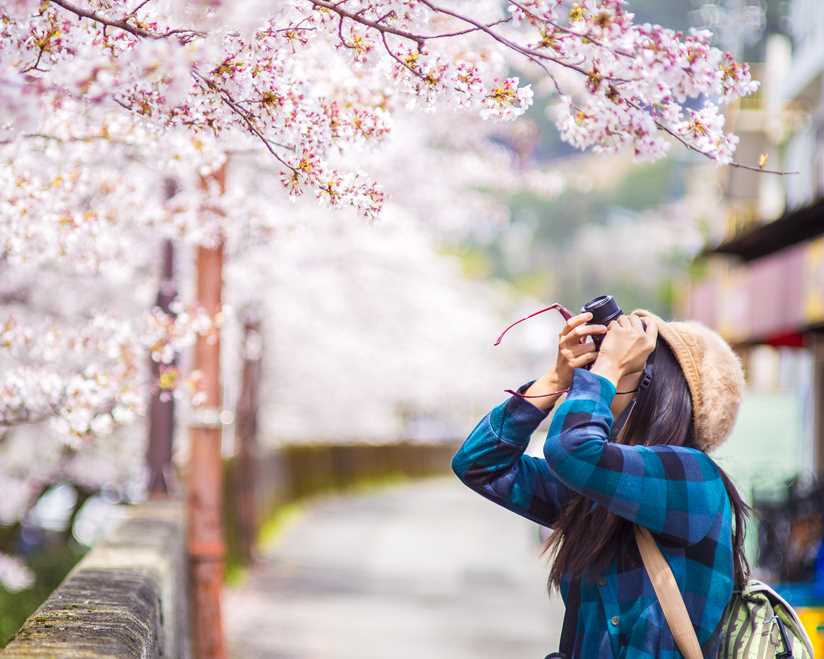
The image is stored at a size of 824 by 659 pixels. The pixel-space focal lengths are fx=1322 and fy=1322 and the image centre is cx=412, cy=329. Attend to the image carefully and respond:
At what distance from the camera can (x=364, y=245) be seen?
69.3 ft

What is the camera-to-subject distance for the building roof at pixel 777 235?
14.3 meters

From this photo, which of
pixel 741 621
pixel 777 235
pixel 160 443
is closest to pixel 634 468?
pixel 741 621

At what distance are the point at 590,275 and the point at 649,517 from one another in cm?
6533

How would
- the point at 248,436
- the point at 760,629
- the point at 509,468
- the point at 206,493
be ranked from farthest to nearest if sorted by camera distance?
1. the point at 248,436
2. the point at 206,493
3. the point at 509,468
4. the point at 760,629

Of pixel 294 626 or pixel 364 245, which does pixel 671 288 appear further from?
pixel 294 626

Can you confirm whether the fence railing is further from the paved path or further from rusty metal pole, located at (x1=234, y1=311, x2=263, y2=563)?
rusty metal pole, located at (x1=234, y1=311, x2=263, y2=563)

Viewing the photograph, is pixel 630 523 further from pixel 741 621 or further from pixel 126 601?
pixel 126 601

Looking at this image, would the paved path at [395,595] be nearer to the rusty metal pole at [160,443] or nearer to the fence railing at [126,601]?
the rusty metal pole at [160,443]

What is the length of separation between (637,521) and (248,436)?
13359 mm

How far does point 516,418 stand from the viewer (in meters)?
3.56

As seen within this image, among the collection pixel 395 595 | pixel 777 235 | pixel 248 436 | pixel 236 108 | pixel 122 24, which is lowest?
pixel 395 595

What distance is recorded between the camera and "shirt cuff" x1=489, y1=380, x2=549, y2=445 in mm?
3541

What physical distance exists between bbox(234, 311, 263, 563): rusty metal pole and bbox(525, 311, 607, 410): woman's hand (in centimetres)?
1151

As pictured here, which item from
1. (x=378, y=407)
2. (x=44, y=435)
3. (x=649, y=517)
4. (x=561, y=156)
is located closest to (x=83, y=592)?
(x=649, y=517)
